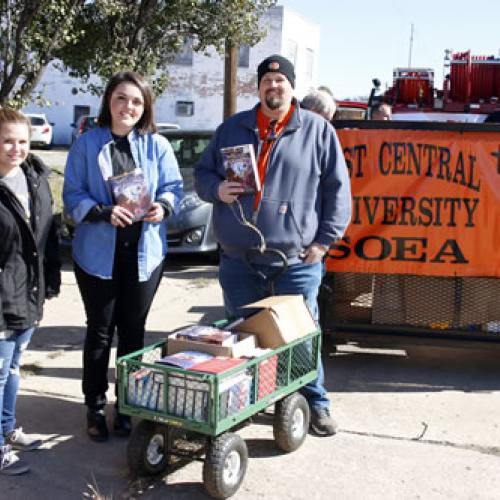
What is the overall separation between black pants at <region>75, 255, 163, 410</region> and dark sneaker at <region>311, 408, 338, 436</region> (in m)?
1.08

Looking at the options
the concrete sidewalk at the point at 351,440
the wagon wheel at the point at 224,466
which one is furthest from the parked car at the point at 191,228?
the wagon wheel at the point at 224,466

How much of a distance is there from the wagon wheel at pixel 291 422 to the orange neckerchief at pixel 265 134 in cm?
104

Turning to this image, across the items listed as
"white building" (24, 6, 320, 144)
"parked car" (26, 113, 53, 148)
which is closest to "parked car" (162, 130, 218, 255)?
"parked car" (26, 113, 53, 148)

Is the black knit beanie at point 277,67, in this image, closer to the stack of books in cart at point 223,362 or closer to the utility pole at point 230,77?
the stack of books in cart at point 223,362

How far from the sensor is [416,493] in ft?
12.2

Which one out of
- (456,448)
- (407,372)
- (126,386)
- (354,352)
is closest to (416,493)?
(456,448)

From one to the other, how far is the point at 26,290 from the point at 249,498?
147 cm

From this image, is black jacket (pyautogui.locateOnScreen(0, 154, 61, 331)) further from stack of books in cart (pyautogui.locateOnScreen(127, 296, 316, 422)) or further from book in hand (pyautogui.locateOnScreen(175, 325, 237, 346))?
book in hand (pyautogui.locateOnScreen(175, 325, 237, 346))

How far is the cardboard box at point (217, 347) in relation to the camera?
3656 millimetres

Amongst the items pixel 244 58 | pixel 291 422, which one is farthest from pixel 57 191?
pixel 244 58

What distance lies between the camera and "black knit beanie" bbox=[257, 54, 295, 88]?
13.0 ft

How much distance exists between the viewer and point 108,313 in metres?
4.16

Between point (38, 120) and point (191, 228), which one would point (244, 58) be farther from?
point (191, 228)

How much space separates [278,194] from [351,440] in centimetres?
148
